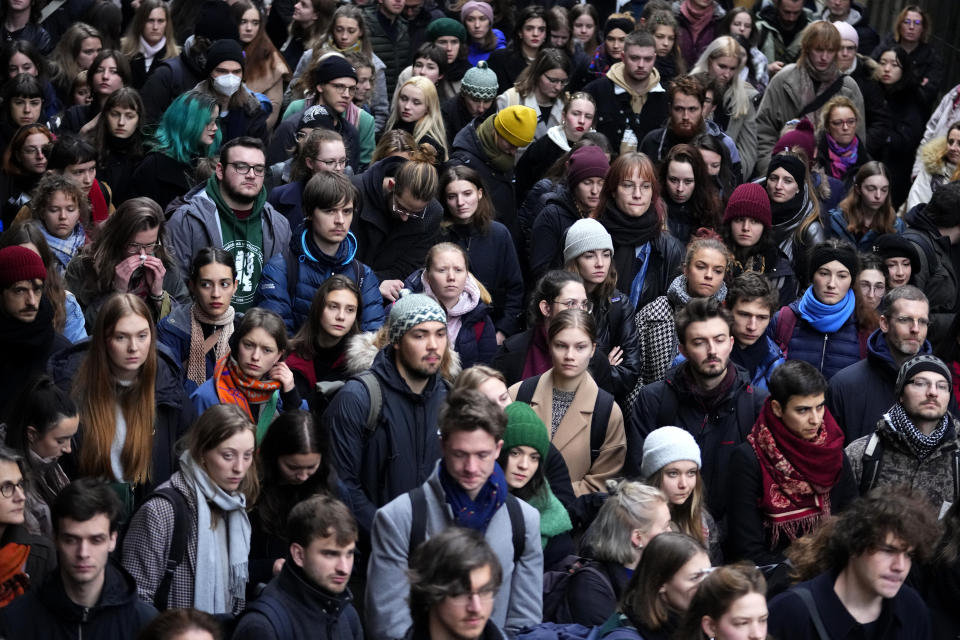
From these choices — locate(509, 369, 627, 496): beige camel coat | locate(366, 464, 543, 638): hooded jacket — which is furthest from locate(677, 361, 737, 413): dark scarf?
locate(366, 464, 543, 638): hooded jacket

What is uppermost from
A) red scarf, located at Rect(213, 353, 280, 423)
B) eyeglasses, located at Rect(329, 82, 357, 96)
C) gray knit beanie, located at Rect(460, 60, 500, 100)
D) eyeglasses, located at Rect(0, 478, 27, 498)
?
eyeglasses, located at Rect(329, 82, 357, 96)

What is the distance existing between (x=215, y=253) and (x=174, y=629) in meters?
3.04

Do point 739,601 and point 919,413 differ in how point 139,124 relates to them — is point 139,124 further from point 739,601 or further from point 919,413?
point 739,601

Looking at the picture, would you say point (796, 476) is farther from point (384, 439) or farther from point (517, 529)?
point (384, 439)

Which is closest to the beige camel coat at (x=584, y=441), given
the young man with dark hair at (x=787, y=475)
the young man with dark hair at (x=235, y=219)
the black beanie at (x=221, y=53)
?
the young man with dark hair at (x=787, y=475)

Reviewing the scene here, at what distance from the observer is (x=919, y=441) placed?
23.9 feet

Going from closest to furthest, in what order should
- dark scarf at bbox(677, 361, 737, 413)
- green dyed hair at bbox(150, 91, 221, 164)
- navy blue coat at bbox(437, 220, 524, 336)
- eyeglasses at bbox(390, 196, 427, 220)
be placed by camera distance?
dark scarf at bbox(677, 361, 737, 413), eyeglasses at bbox(390, 196, 427, 220), navy blue coat at bbox(437, 220, 524, 336), green dyed hair at bbox(150, 91, 221, 164)

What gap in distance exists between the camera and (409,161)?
923 centimetres

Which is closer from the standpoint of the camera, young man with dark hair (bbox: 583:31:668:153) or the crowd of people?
the crowd of people

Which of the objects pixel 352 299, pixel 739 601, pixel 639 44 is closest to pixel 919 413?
pixel 739 601

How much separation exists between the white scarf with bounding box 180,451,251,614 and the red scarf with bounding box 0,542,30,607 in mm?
708

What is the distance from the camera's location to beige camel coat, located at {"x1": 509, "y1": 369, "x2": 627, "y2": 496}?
756cm

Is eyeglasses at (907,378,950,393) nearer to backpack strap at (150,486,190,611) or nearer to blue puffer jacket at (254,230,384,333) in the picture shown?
blue puffer jacket at (254,230,384,333)

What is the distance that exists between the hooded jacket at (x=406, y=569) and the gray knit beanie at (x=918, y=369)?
7.52 ft
